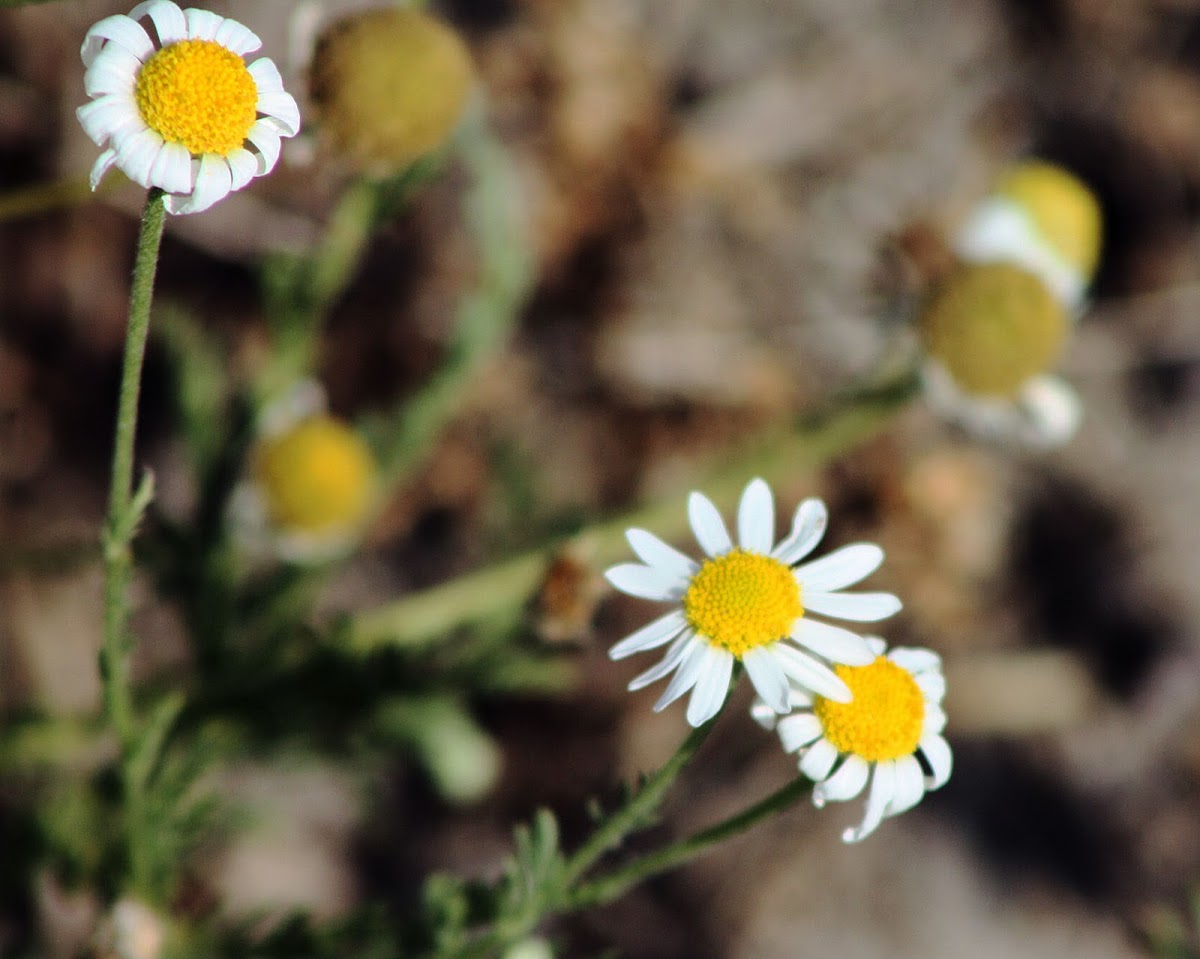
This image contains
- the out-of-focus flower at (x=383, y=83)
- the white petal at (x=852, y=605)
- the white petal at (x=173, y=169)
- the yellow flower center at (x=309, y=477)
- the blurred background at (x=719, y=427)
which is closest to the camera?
the white petal at (x=173, y=169)

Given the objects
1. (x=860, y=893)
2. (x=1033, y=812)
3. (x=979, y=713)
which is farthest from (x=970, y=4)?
(x=860, y=893)

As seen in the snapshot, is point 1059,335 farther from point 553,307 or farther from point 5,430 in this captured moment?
point 5,430

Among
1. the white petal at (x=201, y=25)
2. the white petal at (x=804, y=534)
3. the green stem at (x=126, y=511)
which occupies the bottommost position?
the white petal at (x=804, y=534)

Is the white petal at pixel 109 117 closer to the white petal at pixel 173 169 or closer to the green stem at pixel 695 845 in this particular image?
the white petal at pixel 173 169

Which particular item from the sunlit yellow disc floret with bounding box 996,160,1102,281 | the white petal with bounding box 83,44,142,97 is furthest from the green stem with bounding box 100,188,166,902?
the sunlit yellow disc floret with bounding box 996,160,1102,281

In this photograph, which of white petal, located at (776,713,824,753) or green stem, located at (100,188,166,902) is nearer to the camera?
green stem, located at (100,188,166,902)

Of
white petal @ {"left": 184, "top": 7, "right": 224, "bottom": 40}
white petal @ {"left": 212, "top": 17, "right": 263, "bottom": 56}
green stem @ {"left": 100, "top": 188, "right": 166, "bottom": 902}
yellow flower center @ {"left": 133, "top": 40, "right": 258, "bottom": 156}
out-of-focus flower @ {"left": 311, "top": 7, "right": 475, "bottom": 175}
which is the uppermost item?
out-of-focus flower @ {"left": 311, "top": 7, "right": 475, "bottom": 175}

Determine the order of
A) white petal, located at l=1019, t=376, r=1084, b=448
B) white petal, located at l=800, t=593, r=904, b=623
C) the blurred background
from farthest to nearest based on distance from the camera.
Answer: the blurred background
white petal, located at l=1019, t=376, r=1084, b=448
white petal, located at l=800, t=593, r=904, b=623

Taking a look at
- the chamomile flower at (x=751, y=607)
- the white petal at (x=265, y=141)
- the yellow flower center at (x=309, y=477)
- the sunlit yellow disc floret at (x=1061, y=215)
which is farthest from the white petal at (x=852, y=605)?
the sunlit yellow disc floret at (x=1061, y=215)

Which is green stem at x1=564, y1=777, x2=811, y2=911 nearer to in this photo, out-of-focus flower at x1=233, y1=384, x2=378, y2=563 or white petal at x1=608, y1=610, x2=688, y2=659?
white petal at x1=608, y1=610, x2=688, y2=659
